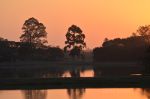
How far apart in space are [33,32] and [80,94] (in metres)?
53.4

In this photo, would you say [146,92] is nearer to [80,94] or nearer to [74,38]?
[80,94]

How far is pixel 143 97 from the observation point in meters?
27.5

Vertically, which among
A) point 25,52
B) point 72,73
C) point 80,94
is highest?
point 25,52

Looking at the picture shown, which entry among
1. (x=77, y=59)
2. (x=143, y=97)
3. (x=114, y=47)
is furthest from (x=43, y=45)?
(x=143, y=97)

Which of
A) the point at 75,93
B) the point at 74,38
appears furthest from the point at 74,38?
the point at 75,93

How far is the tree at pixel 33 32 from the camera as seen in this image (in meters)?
81.4

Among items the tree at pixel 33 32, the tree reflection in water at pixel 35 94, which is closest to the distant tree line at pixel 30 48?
the tree at pixel 33 32

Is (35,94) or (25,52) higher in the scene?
(25,52)

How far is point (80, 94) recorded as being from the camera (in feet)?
97.3

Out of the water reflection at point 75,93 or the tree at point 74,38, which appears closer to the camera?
the water reflection at point 75,93

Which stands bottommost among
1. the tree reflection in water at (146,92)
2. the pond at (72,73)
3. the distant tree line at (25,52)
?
the tree reflection in water at (146,92)

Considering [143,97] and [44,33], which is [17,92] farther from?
[44,33]

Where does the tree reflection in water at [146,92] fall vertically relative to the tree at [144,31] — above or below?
below

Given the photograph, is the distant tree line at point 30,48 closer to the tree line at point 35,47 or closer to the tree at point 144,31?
the tree line at point 35,47
